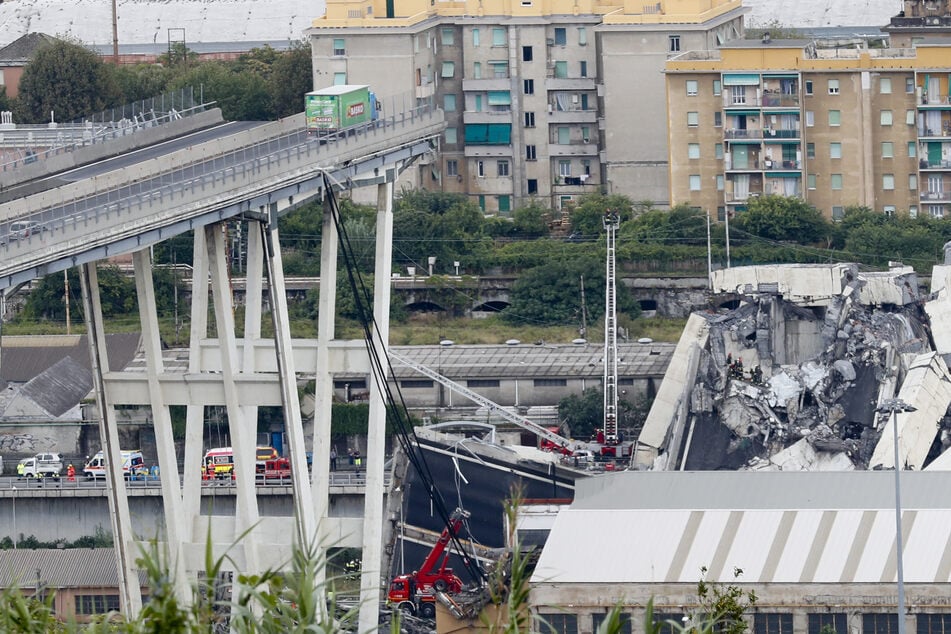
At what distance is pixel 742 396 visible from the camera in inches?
2260

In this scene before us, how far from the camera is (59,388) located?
65.4m

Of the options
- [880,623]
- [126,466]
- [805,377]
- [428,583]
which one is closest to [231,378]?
[428,583]

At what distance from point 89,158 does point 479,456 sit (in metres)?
12.3

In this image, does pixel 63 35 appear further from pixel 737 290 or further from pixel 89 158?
pixel 89 158

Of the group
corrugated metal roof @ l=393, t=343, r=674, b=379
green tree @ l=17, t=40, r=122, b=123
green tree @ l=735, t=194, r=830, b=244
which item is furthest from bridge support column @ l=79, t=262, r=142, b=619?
green tree @ l=17, t=40, r=122, b=123

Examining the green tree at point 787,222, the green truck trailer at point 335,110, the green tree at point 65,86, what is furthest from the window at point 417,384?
the green tree at point 65,86

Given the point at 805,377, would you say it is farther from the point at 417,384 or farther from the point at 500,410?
the point at 417,384

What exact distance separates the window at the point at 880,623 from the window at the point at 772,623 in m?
1.22

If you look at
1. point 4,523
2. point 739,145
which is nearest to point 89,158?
point 4,523

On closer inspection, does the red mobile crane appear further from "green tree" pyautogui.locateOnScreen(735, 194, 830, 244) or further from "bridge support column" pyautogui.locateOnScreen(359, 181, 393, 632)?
"green tree" pyautogui.locateOnScreen(735, 194, 830, 244)

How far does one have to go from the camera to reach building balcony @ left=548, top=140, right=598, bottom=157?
83.2m

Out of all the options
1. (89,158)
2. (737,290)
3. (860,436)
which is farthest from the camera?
→ (737,290)

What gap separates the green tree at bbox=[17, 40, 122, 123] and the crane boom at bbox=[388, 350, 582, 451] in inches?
1061

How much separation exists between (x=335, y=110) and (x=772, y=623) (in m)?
10.9
